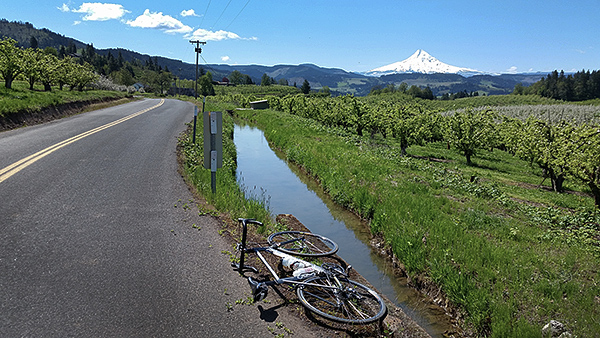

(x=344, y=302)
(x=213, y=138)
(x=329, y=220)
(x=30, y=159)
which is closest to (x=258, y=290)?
(x=344, y=302)

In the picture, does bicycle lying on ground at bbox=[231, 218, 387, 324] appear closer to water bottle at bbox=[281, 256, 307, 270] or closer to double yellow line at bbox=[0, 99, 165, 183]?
water bottle at bbox=[281, 256, 307, 270]

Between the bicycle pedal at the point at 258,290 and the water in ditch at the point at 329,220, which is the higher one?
the bicycle pedal at the point at 258,290

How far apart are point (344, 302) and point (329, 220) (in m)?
7.86

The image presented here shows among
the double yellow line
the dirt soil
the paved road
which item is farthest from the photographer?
the double yellow line

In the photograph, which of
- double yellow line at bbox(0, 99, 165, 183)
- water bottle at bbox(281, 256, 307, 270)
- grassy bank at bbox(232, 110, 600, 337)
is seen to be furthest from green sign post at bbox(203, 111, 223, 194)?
grassy bank at bbox(232, 110, 600, 337)

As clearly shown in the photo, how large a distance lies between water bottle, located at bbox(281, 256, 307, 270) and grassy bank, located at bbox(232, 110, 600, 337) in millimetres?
2977

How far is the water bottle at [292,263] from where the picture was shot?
5.53 metres

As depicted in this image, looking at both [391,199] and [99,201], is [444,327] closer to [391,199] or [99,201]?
[391,199]

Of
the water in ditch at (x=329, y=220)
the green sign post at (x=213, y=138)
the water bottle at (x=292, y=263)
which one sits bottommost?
the water in ditch at (x=329, y=220)

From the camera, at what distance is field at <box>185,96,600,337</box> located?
19.3ft

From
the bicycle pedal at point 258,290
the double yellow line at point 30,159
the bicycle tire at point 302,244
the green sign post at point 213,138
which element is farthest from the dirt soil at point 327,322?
the double yellow line at point 30,159

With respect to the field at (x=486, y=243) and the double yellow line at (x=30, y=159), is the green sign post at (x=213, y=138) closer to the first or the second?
the field at (x=486, y=243)

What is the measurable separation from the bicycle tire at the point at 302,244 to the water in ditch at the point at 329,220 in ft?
7.02

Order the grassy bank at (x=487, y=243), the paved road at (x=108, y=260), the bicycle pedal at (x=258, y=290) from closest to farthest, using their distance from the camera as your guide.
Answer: the paved road at (x=108, y=260)
the bicycle pedal at (x=258, y=290)
the grassy bank at (x=487, y=243)
